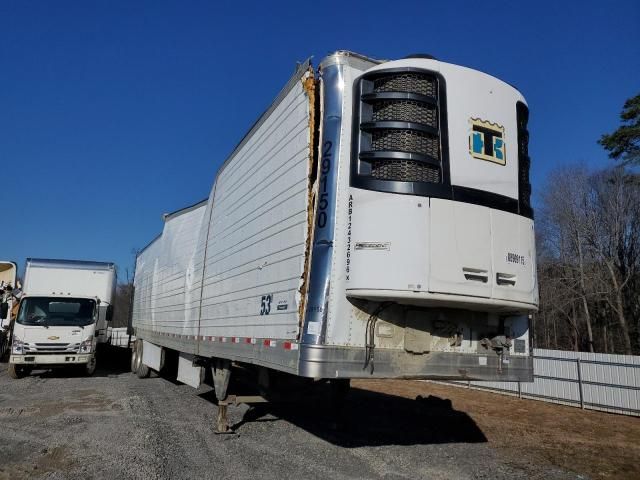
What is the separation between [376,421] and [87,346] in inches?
380

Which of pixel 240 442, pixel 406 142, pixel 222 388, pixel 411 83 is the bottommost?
pixel 240 442

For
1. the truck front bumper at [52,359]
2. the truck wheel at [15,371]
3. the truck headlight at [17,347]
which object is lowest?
the truck wheel at [15,371]

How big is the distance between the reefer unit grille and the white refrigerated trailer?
1 centimetres

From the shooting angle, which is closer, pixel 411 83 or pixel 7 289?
pixel 411 83

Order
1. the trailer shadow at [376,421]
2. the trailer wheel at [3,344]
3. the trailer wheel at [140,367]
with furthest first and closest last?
the trailer wheel at [3,344], the trailer wheel at [140,367], the trailer shadow at [376,421]

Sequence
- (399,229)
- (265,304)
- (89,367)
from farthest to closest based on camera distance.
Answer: (89,367)
(265,304)
(399,229)

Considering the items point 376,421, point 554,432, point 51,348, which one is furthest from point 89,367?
point 554,432

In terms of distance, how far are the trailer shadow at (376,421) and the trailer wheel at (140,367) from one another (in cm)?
669

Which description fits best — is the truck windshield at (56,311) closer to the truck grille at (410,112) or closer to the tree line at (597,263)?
the truck grille at (410,112)

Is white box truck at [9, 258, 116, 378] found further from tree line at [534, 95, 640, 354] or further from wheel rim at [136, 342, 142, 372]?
tree line at [534, 95, 640, 354]

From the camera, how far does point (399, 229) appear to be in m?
4.63

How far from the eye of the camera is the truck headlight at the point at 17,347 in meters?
14.0

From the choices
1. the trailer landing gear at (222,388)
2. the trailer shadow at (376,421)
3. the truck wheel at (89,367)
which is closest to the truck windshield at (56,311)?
the truck wheel at (89,367)

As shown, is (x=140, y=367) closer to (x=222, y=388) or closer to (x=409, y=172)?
(x=222, y=388)
